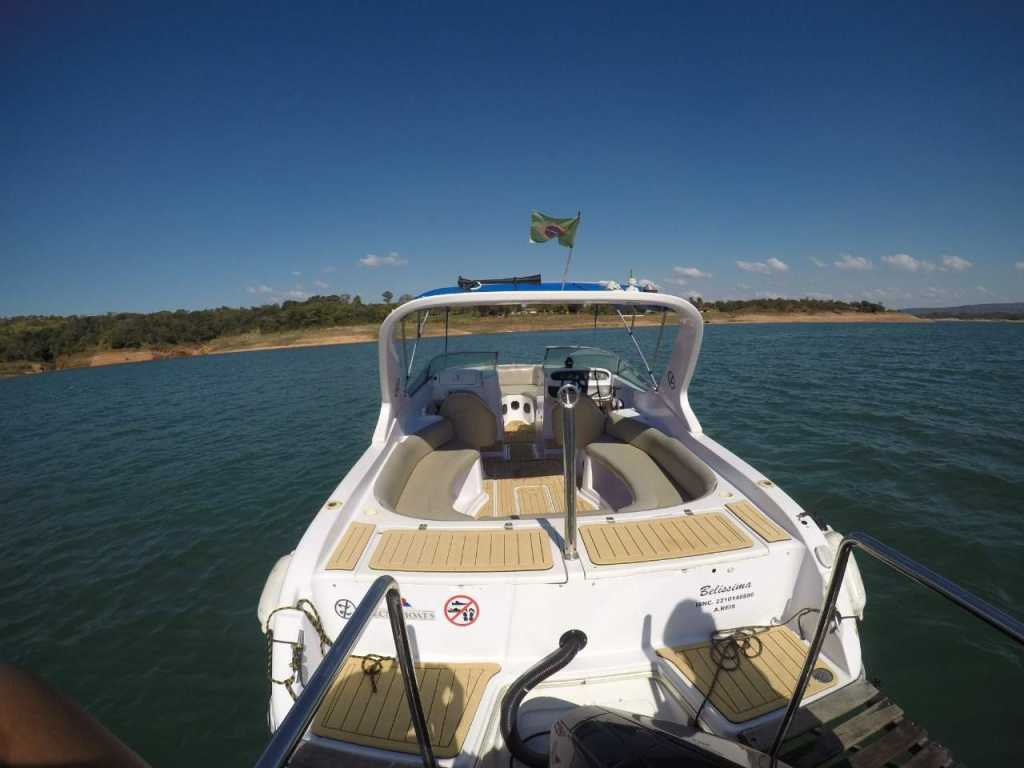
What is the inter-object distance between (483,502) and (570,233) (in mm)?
3345

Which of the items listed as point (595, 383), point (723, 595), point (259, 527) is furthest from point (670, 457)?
point (259, 527)

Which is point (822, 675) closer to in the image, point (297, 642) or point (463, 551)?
point (463, 551)

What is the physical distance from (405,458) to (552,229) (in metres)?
2.87

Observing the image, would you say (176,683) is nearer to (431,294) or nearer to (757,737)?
(431,294)

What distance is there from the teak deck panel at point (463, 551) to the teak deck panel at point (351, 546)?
0.11 metres

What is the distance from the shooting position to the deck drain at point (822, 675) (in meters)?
2.36

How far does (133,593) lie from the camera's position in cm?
514

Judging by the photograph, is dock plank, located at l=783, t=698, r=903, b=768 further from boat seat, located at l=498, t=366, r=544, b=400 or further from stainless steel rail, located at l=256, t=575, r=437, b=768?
boat seat, located at l=498, t=366, r=544, b=400

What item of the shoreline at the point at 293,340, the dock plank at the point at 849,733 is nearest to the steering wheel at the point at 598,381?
the dock plank at the point at 849,733

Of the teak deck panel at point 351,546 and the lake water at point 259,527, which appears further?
the lake water at point 259,527

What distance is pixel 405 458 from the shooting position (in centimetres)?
444

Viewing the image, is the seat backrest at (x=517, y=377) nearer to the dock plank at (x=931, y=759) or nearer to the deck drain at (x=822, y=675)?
the deck drain at (x=822, y=675)

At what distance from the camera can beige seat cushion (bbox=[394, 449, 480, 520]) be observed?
3658mm

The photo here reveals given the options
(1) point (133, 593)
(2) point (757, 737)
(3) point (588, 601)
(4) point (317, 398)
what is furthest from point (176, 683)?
(4) point (317, 398)
